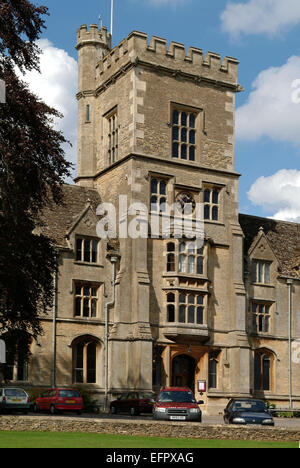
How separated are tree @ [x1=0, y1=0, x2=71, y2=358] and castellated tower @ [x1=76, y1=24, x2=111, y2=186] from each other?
18826 mm

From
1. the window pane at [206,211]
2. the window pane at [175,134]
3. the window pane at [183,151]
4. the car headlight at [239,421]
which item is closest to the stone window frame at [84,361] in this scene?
the window pane at [206,211]

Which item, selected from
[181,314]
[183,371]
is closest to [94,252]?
[181,314]

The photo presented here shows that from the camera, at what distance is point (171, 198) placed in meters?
41.5

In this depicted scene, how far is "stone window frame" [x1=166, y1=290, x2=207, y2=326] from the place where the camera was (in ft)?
131

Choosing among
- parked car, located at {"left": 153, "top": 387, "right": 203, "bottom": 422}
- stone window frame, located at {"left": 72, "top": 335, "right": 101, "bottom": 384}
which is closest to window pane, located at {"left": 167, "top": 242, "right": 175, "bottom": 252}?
stone window frame, located at {"left": 72, "top": 335, "right": 101, "bottom": 384}

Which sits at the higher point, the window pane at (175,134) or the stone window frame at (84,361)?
the window pane at (175,134)

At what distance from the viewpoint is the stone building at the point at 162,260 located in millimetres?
38844

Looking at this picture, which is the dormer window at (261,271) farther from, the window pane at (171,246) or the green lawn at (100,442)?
the green lawn at (100,442)

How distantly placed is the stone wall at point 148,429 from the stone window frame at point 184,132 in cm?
2305

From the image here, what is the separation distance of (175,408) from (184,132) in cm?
1938

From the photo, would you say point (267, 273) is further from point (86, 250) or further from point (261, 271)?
point (86, 250)

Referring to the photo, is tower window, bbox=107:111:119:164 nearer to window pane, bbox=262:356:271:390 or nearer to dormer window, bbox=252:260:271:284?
dormer window, bbox=252:260:271:284

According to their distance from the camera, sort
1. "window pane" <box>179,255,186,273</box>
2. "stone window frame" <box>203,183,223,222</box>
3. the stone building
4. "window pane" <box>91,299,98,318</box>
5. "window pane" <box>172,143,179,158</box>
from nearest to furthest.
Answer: the stone building < "window pane" <box>91,299,98,318</box> < "window pane" <box>179,255,186,273</box> < "window pane" <box>172,143,179,158</box> < "stone window frame" <box>203,183,223,222</box>
